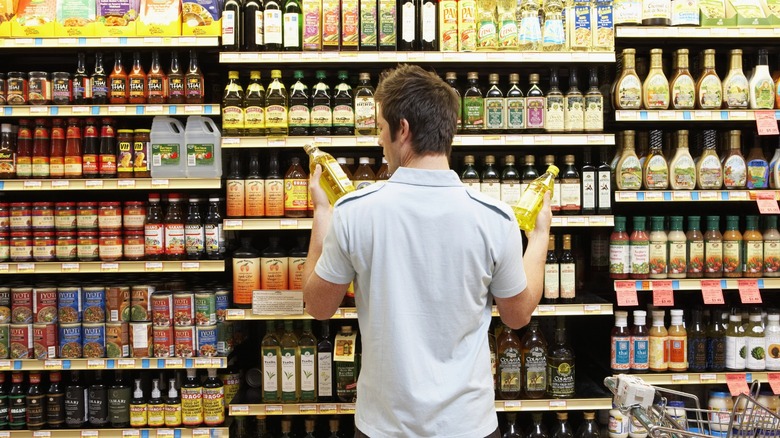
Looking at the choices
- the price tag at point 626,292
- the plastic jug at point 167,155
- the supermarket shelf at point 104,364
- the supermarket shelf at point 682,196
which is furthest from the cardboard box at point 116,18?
the price tag at point 626,292

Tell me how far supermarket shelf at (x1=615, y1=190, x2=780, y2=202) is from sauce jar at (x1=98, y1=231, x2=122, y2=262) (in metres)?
2.34

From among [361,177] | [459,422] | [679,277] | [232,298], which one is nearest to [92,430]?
[232,298]

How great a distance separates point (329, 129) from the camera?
10.3 feet

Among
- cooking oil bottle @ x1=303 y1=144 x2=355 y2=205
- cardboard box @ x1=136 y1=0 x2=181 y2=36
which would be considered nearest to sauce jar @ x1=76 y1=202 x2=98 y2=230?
cardboard box @ x1=136 y1=0 x2=181 y2=36

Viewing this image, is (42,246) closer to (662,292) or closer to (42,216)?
(42,216)

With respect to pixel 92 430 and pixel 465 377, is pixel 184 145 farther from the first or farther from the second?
pixel 465 377

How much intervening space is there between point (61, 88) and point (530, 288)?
8.29ft

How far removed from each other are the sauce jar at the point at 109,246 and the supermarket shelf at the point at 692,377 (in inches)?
98.7

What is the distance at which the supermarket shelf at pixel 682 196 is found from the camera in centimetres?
317

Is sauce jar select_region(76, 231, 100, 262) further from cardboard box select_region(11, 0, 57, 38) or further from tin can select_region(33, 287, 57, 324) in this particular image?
cardboard box select_region(11, 0, 57, 38)

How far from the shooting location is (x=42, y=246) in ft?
10.6

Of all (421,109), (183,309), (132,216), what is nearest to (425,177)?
(421,109)

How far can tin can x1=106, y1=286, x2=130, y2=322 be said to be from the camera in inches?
127

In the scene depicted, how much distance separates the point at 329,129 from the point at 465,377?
5.93 ft
